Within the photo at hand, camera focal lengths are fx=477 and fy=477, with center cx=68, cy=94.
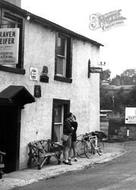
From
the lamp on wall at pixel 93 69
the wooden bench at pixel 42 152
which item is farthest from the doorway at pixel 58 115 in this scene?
the lamp on wall at pixel 93 69

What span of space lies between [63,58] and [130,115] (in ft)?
45.4

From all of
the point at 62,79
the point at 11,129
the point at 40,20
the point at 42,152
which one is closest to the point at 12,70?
the point at 11,129

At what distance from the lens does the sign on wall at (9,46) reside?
1281 centimetres

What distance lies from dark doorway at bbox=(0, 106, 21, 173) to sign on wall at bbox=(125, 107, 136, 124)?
17.1 meters

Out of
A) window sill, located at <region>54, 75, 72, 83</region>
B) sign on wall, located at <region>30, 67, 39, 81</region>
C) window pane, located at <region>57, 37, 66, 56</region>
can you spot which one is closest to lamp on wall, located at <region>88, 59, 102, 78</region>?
window sill, located at <region>54, 75, 72, 83</region>

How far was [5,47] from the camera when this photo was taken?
12922 mm

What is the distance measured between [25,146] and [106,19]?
432 inches

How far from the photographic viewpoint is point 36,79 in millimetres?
15836

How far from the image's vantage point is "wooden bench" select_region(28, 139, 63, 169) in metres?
15.1

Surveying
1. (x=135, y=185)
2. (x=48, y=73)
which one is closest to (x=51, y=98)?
(x=48, y=73)

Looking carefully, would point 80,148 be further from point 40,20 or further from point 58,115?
point 40,20

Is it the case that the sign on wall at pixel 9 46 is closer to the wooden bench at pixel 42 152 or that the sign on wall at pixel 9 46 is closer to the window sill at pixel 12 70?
the window sill at pixel 12 70

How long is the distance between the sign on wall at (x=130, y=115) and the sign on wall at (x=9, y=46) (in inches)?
747

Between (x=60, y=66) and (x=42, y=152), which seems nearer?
(x=42, y=152)
